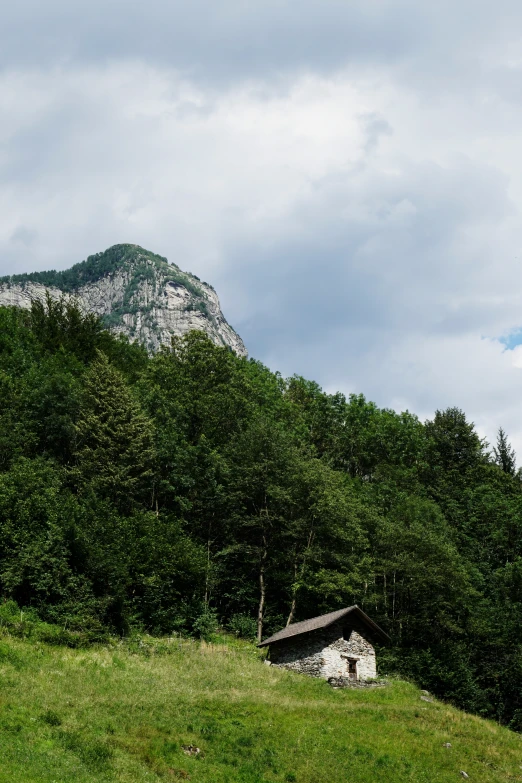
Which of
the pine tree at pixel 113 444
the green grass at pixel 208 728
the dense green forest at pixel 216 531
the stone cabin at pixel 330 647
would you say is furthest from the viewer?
the pine tree at pixel 113 444

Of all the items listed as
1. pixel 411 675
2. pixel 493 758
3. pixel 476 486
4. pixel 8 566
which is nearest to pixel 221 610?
pixel 411 675

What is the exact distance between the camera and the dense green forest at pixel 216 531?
38.8m

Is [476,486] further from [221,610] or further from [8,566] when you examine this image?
[8,566]

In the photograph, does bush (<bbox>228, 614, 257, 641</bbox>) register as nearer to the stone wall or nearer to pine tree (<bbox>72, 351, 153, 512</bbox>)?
the stone wall

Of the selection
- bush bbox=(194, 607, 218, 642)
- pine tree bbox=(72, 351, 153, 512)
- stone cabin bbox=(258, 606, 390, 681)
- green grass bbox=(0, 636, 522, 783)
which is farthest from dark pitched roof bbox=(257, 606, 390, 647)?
pine tree bbox=(72, 351, 153, 512)

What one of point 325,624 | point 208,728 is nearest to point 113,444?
point 325,624

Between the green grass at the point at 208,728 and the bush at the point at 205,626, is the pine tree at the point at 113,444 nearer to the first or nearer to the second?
the bush at the point at 205,626

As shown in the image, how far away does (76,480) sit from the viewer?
159 feet

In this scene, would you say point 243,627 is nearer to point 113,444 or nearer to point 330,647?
point 330,647

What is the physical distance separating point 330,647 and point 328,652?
0.29 metres

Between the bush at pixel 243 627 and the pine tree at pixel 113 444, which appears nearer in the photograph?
the bush at pixel 243 627

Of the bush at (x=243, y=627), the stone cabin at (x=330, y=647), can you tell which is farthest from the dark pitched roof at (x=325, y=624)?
the bush at (x=243, y=627)

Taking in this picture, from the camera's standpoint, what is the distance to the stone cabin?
3744 centimetres

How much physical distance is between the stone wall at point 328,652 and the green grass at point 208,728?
13.2 ft
